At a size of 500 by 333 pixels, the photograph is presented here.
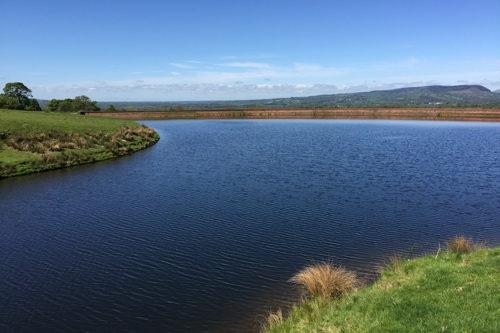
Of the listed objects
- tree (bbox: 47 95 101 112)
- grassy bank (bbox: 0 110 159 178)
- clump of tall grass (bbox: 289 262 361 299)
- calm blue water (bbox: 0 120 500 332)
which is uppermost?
tree (bbox: 47 95 101 112)

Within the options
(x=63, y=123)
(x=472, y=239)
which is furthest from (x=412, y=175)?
(x=63, y=123)

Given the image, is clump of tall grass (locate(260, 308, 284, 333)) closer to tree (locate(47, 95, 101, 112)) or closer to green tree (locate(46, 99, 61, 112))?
tree (locate(47, 95, 101, 112))

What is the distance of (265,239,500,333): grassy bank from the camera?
30.5 ft

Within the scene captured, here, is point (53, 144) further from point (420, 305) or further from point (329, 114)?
point (329, 114)

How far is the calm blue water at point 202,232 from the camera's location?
13.1 m

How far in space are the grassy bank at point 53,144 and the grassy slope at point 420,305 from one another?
34925 millimetres

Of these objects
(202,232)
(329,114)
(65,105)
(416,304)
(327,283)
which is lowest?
(202,232)

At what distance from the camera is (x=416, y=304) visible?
10.4 m

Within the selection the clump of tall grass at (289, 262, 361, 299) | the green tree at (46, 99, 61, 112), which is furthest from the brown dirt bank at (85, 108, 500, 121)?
the clump of tall grass at (289, 262, 361, 299)

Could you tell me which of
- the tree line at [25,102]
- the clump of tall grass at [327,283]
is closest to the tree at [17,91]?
the tree line at [25,102]

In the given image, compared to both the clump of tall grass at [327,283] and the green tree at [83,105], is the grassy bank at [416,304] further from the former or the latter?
the green tree at [83,105]

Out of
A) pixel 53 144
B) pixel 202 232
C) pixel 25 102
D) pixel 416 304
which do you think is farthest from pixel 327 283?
pixel 25 102

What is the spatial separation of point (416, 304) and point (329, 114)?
13311 cm

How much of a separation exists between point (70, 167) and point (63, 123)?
1836 cm
